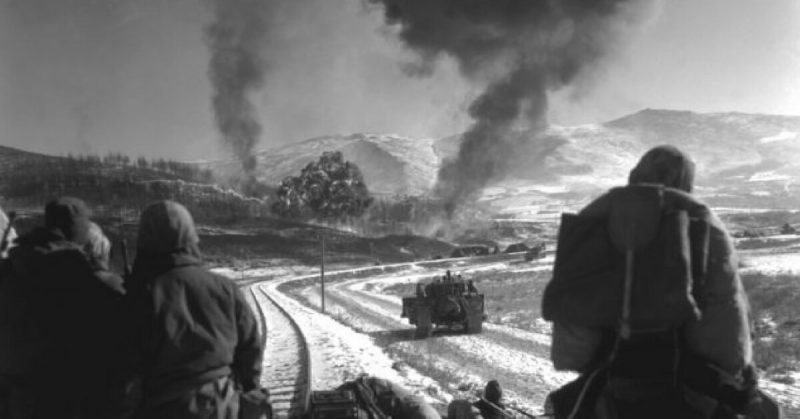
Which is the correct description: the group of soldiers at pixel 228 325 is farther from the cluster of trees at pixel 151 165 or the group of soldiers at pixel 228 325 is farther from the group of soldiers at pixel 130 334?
the cluster of trees at pixel 151 165

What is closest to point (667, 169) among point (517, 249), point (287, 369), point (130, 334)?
point (130, 334)

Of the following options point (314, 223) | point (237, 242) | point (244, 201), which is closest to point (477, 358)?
point (237, 242)

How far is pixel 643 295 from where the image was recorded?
2.75 m

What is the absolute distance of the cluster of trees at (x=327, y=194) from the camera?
305ft

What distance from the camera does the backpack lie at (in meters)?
2.74

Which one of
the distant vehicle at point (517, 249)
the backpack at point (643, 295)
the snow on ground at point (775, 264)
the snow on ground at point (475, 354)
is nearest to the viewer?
the backpack at point (643, 295)

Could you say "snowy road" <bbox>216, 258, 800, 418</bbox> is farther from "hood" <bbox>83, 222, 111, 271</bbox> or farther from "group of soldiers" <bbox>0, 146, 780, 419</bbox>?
"group of soldiers" <bbox>0, 146, 780, 419</bbox>

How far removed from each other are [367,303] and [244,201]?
7923 cm

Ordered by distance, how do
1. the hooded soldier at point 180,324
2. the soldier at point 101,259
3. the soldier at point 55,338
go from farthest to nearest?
Answer: the soldier at point 101,259 → the soldier at point 55,338 → the hooded soldier at point 180,324

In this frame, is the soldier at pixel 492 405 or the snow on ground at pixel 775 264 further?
the snow on ground at pixel 775 264

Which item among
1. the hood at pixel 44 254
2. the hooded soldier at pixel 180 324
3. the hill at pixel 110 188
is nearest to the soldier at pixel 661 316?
the hooded soldier at pixel 180 324

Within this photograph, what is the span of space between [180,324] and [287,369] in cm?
914

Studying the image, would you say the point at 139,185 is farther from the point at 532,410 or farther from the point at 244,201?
the point at 532,410

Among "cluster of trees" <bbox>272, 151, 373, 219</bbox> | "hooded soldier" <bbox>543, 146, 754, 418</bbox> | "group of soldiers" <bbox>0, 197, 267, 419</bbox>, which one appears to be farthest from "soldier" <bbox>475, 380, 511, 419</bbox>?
"cluster of trees" <bbox>272, 151, 373, 219</bbox>
